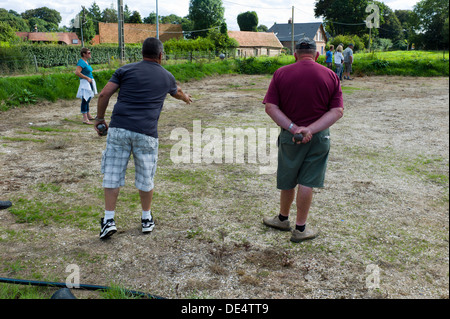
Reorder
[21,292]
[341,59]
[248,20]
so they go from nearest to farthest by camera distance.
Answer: [21,292]
[341,59]
[248,20]

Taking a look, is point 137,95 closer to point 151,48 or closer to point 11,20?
point 151,48

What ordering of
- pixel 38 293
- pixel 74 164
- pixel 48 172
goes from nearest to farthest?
pixel 38 293 < pixel 48 172 < pixel 74 164

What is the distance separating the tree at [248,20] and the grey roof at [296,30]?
7788mm

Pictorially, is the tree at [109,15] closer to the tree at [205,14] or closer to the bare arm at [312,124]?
the tree at [205,14]

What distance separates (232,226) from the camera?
12.7 ft

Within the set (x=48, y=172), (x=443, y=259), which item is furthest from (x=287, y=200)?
(x=48, y=172)

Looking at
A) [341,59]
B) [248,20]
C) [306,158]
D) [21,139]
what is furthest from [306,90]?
[248,20]

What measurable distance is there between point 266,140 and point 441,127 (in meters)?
4.53

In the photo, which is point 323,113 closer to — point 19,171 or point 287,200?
point 287,200

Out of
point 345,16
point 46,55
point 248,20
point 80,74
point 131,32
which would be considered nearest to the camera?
point 80,74

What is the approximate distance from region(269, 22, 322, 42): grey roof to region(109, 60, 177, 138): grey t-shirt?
8018 centimetres

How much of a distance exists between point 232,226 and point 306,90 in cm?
164

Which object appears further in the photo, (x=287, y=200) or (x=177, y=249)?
(x=287, y=200)

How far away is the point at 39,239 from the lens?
354cm
